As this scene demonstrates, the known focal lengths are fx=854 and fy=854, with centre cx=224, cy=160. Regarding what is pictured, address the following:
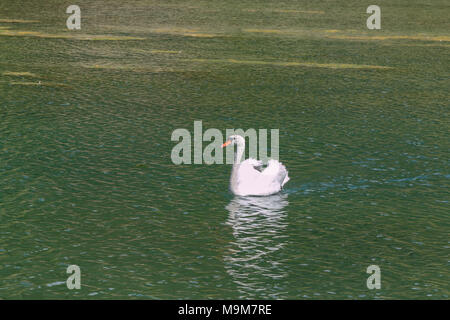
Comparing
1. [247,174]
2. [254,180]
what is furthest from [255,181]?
[247,174]

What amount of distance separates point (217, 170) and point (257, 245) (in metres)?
3.97

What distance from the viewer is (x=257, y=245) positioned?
39.4ft

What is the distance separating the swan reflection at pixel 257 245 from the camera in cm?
1073

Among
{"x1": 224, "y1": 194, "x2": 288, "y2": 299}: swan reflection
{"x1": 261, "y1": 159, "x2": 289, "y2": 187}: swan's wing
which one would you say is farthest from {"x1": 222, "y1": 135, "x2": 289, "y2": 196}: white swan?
{"x1": 224, "y1": 194, "x2": 288, "y2": 299}: swan reflection

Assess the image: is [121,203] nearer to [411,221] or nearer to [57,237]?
[57,237]

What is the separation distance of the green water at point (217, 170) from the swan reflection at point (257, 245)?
33 mm

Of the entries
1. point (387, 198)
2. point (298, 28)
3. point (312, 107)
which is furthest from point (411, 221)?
point (298, 28)

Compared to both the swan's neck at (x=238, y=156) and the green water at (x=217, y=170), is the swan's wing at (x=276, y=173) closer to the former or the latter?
the green water at (x=217, y=170)

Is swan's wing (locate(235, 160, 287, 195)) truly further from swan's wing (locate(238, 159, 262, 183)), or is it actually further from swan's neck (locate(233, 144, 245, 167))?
swan's neck (locate(233, 144, 245, 167))

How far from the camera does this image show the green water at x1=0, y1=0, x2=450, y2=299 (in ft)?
36.4

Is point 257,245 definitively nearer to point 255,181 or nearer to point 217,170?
point 255,181

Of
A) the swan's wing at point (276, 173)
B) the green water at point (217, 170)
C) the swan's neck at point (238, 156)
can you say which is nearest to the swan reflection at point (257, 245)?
Answer: the green water at point (217, 170)

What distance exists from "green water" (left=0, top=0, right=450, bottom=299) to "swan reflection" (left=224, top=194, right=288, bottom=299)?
0.03 metres
